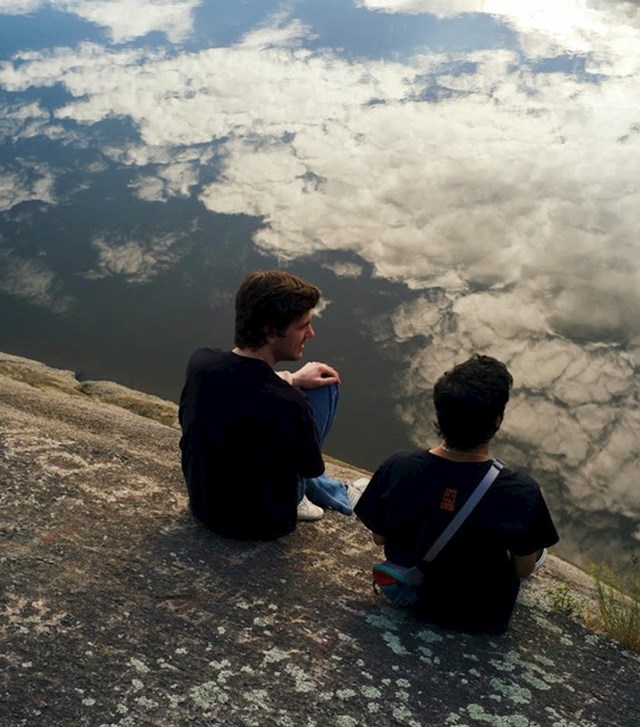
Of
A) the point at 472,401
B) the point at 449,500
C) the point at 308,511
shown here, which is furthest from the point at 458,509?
the point at 308,511

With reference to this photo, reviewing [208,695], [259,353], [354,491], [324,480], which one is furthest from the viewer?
[354,491]

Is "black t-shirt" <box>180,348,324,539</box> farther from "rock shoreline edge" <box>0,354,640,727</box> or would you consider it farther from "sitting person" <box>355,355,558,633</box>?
"sitting person" <box>355,355,558,633</box>

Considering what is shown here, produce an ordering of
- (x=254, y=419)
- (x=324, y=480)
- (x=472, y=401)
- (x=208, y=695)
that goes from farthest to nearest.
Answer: (x=324, y=480), (x=254, y=419), (x=472, y=401), (x=208, y=695)

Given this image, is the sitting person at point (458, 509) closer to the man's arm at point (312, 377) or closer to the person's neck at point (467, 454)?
the person's neck at point (467, 454)

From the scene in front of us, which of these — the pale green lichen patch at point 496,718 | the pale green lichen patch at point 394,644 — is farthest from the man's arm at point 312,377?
the pale green lichen patch at point 496,718

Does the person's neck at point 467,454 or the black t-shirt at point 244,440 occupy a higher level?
the person's neck at point 467,454

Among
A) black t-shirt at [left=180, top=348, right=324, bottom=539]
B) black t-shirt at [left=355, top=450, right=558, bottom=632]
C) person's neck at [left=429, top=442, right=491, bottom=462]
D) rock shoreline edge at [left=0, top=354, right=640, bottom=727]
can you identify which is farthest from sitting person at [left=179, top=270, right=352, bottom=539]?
person's neck at [left=429, top=442, right=491, bottom=462]

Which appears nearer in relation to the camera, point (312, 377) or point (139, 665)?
point (139, 665)

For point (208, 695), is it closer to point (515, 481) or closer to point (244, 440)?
point (244, 440)

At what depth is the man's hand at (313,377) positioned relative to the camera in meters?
5.86

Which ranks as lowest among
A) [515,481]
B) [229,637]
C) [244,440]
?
[229,637]

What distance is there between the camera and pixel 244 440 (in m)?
5.30

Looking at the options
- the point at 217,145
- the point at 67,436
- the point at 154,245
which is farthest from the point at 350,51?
the point at 67,436

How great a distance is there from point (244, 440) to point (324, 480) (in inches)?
62.4
